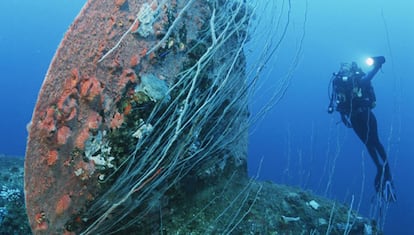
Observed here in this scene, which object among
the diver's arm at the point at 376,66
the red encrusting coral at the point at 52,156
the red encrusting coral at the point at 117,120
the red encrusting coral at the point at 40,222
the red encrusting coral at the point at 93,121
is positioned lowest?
the red encrusting coral at the point at 40,222

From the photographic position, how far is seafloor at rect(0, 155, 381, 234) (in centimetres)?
261

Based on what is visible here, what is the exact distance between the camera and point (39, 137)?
1.99 meters

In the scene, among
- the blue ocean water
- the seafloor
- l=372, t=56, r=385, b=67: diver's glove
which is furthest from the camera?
the blue ocean water

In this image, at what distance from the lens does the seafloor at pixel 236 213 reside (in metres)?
2.61

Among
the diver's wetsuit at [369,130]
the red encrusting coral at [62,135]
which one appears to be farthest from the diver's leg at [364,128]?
the red encrusting coral at [62,135]

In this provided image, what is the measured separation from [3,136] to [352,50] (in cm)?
5505

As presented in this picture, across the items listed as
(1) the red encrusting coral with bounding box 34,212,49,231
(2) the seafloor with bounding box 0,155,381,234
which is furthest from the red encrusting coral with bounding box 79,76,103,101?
(2) the seafloor with bounding box 0,155,381,234

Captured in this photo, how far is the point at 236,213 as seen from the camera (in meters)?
2.82

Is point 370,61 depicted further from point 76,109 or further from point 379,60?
point 76,109

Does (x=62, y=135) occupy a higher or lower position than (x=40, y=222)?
higher

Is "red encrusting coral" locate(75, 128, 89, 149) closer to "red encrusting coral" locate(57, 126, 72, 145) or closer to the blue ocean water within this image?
"red encrusting coral" locate(57, 126, 72, 145)

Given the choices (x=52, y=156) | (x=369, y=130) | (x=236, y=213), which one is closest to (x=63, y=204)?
(x=52, y=156)

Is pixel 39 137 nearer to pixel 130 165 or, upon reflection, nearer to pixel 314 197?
pixel 130 165

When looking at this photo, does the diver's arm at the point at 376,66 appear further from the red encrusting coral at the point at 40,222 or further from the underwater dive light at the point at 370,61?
the red encrusting coral at the point at 40,222
